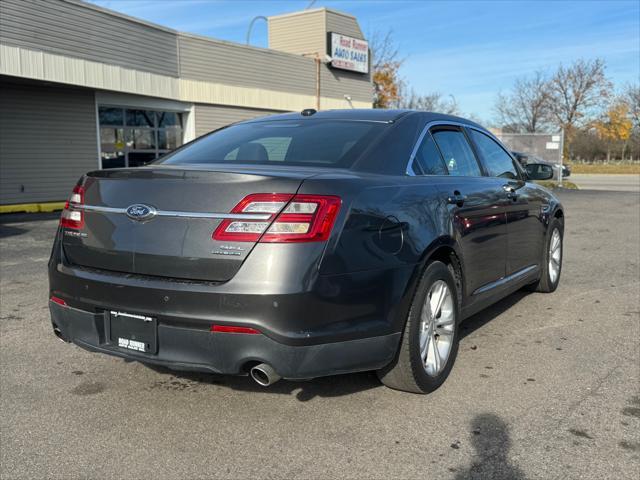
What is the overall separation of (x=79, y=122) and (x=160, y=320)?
1625cm

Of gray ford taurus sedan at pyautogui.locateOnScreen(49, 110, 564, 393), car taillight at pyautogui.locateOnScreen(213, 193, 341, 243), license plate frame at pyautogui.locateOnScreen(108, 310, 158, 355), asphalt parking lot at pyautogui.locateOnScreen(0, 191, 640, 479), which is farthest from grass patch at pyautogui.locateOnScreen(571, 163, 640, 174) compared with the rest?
license plate frame at pyautogui.locateOnScreen(108, 310, 158, 355)

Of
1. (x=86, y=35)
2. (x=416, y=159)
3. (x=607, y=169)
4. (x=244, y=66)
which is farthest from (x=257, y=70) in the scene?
(x=607, y=169)

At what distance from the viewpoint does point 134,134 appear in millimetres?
19469

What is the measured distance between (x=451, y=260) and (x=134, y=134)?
57.0ft

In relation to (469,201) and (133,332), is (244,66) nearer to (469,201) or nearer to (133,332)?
(469,201)

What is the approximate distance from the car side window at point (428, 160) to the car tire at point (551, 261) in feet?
7.29

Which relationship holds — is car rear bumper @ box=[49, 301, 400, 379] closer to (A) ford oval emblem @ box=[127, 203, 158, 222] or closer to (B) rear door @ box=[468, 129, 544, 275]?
(A) ford oval emblem @ box=[127, 203, 158, 222]

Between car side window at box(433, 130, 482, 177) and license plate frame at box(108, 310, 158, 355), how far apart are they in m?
2.21

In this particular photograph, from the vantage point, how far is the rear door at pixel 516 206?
188 inches

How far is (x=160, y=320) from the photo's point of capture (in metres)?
2.92

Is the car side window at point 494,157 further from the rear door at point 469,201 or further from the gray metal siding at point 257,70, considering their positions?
the gray metal siding at point 257,70

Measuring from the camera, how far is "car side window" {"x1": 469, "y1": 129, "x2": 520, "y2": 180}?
15.8 feet

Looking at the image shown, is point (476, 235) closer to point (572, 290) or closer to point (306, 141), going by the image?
point (306, 141)

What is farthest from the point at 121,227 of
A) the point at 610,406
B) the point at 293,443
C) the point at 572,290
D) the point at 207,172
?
the point at 572,290
